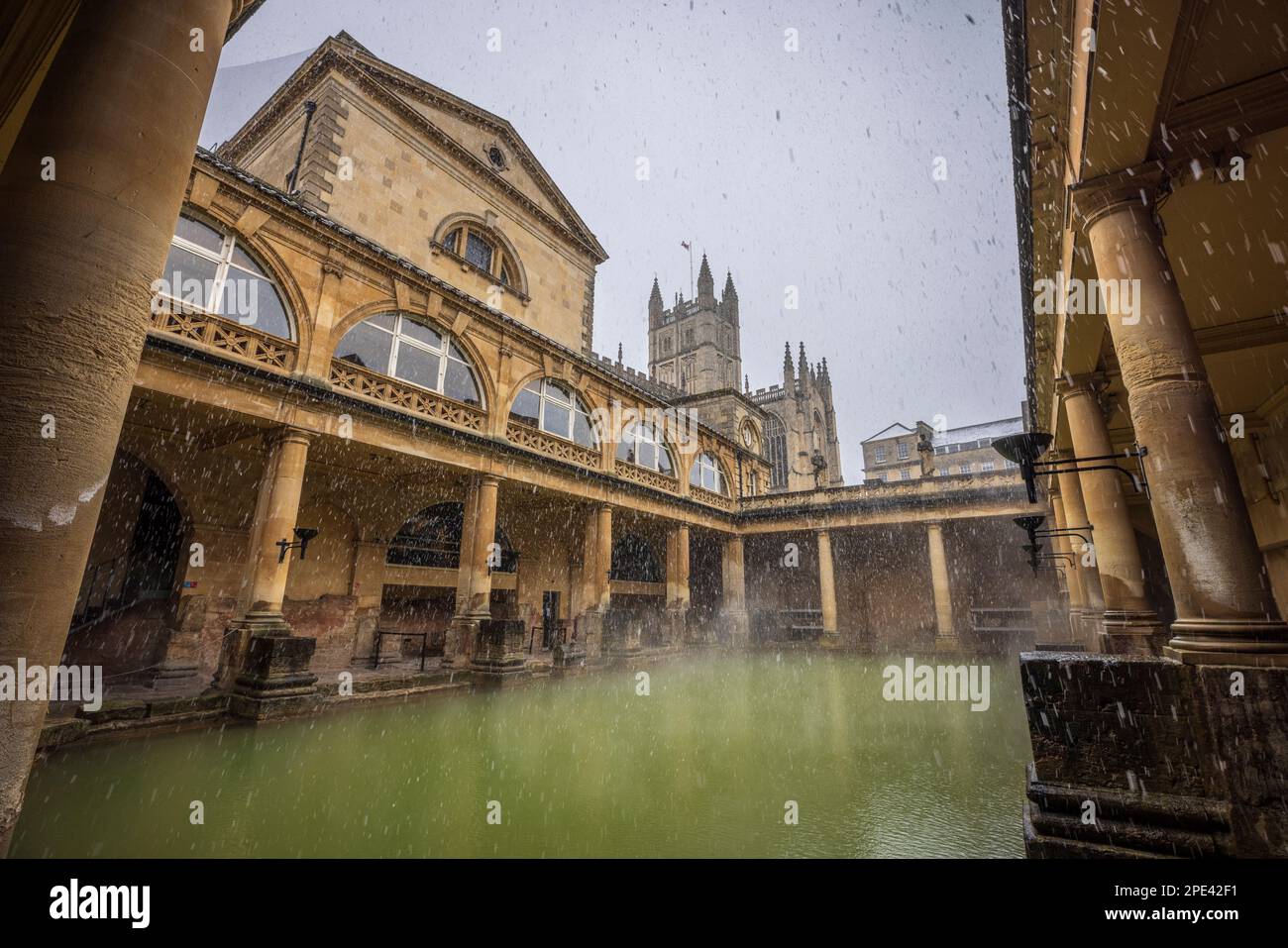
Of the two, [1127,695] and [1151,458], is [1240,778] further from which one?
[1151,458]

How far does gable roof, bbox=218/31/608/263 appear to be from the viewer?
14383 mm

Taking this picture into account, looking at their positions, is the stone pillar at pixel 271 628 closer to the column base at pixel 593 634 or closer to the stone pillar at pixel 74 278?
the stone pillar at pixel 74 278

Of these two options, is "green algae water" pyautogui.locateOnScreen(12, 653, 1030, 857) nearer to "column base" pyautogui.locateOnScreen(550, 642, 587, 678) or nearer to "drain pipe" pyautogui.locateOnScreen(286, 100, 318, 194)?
"column base" pyautogui.locateOnScreen(550, 642, 587, 678)

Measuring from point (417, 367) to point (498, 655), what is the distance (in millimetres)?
6525

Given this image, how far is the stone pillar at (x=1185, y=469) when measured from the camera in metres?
3.26

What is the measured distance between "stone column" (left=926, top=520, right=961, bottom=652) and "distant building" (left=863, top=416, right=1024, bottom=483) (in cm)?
2819

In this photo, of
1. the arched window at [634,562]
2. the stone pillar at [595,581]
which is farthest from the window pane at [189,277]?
the arched window at [634,562]

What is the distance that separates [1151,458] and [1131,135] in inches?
94.1

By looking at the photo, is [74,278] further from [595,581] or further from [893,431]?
[893,431]

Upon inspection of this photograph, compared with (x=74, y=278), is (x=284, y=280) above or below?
above

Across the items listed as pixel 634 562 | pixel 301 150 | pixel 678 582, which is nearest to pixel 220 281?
pixel 301 150

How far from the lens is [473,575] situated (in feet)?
39.9

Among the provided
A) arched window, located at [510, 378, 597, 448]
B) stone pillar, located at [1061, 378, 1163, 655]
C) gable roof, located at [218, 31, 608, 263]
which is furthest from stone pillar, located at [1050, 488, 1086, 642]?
gable roof, located at [218, 31, 608, 263]

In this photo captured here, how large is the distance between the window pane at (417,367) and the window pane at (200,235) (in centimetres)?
345
